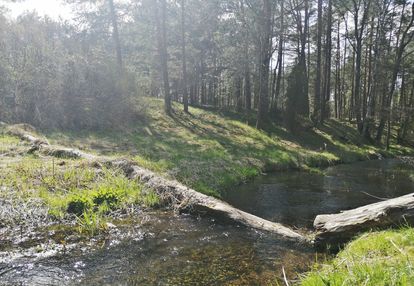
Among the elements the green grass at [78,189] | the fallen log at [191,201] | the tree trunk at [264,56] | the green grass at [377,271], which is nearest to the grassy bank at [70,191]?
the green grass at [78,189]

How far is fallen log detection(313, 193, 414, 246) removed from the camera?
5840 mm

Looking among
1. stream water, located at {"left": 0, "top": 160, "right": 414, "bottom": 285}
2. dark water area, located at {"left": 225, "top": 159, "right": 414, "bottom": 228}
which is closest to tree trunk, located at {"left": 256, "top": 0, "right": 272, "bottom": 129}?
dark water area, located at {"left": 225, "top": 159, "right": 414, "bottom": 228}

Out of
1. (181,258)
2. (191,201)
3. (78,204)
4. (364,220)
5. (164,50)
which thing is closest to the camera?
(181,258)

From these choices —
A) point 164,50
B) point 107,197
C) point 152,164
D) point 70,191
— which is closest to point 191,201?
point 107,197

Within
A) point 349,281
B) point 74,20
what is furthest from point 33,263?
point 74,20

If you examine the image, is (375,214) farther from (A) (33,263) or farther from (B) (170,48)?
(B) (170,48)

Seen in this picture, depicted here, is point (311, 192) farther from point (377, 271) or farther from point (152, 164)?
point (377, 271)

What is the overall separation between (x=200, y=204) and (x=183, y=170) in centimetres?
408

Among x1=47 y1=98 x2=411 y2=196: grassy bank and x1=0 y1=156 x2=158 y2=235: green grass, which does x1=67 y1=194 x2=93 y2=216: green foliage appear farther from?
x1=47 y1=98 x2=411 y2=196: grassy bank

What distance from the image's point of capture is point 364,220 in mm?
6098

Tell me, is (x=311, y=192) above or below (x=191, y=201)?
below

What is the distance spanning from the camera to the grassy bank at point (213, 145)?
12.8m

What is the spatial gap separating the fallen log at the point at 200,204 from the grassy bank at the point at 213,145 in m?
1.52

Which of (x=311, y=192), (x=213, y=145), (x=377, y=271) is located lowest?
(x=311, y=192)
